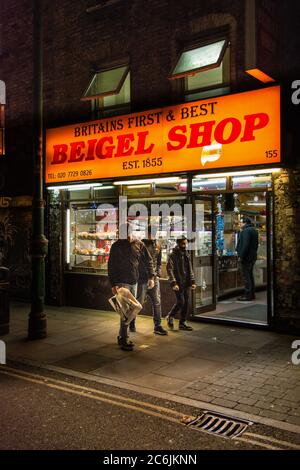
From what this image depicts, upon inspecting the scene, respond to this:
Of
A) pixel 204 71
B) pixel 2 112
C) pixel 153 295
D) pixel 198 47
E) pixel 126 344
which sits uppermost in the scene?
pixel 198 47

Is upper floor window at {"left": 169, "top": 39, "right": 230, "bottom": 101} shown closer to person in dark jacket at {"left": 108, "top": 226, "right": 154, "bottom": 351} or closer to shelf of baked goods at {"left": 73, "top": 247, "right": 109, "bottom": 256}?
Result: person in dark jacket at {"left": 108, "top": 226, "right": 154, "bottom": 351}

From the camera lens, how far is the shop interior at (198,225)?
32.2 feet

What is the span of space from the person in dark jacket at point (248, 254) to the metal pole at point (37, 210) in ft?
17.8

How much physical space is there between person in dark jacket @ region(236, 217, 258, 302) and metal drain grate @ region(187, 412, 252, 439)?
23.3 ft

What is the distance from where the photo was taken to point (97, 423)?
191 inches

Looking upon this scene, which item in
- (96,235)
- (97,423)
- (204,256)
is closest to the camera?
(97,423)

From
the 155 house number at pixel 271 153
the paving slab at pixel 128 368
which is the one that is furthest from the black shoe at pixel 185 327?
the 155 house number at pixel 271 153

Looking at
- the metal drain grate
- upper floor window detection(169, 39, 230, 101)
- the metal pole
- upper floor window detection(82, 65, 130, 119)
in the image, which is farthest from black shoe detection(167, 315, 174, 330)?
upper floor window detection(82, 65, 130, 119)

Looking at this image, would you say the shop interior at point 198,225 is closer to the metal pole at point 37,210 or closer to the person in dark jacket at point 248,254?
the person in dark jacket at point 248,254

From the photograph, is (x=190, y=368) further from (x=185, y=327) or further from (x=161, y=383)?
(x=185, y=327)

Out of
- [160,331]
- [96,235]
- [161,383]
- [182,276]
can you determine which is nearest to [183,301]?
[182,276]

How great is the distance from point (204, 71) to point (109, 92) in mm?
2480

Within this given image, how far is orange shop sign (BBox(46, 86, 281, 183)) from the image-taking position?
8508 millimetres

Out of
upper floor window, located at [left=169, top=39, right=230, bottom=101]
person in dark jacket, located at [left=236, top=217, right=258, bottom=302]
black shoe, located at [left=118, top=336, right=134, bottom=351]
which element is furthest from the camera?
person in dark jacket, located at [left=236, top=217, right=258, bottom=302]
